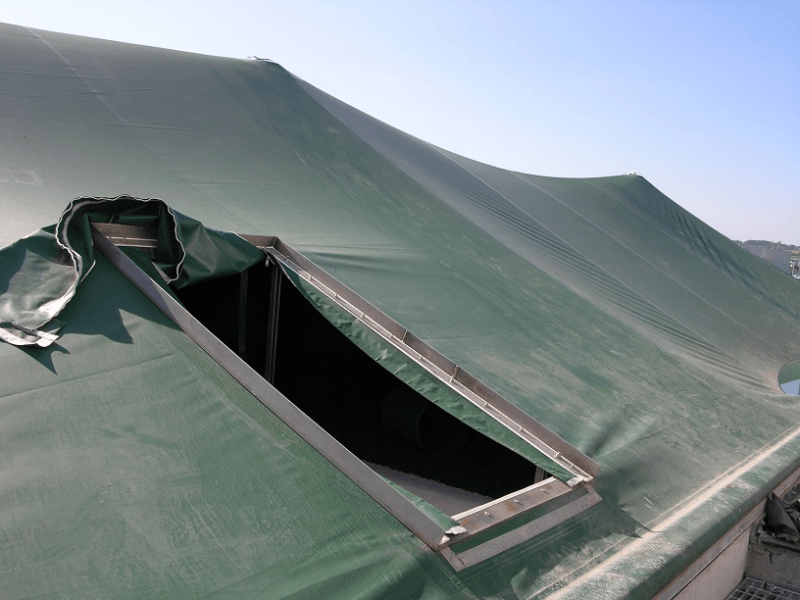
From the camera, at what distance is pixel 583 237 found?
577cm

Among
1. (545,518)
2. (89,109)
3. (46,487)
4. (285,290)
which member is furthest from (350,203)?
(46,487)

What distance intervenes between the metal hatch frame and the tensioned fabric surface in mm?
36

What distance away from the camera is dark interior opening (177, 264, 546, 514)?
9.78ft

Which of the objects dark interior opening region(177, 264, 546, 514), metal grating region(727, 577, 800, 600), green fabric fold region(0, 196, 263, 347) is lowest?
metal grating region(727, 577, 800, 600)

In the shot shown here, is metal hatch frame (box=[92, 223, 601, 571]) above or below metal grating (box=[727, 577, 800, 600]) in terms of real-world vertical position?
above

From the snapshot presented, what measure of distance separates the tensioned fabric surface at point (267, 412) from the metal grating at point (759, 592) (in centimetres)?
47

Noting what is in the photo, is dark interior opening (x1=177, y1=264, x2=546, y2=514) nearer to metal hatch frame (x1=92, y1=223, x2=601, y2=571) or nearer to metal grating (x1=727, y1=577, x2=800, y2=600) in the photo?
metal hatch frame (x1=92, y1=223, x2=601, y2=571)

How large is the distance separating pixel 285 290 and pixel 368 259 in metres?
0.43

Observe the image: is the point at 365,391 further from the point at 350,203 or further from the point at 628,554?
the point at 628,554

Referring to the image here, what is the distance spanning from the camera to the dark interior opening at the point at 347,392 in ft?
9.78

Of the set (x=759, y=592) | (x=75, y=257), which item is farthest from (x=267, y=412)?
(x=759, y=592)

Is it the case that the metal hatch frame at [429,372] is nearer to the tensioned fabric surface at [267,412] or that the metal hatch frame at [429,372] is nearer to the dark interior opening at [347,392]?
the tensioned fabric surface at [267,412]

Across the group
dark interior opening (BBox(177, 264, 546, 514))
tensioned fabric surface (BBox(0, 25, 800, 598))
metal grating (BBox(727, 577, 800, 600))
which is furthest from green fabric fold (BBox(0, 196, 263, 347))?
metal grating (BBox(727, 577, 800, 600))

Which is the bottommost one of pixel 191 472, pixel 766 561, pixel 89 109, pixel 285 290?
pixel 766 561
